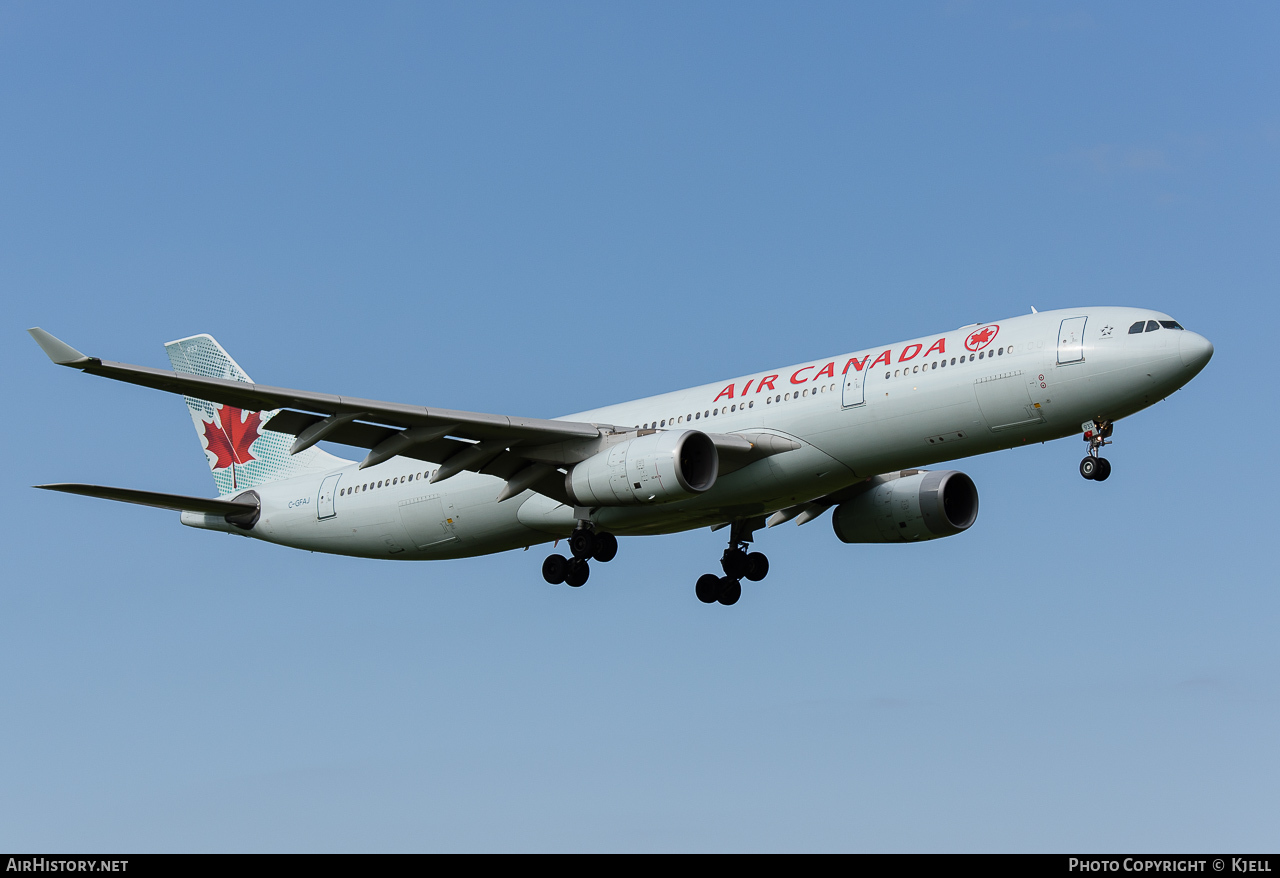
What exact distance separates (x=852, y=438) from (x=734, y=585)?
26.0 feet

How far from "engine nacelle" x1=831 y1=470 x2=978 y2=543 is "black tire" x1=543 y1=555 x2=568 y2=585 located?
7.31 m

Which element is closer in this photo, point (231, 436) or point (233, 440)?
point (233, 440)

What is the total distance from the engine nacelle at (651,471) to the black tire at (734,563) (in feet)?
21.8

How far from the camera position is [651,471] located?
3030 centimetres

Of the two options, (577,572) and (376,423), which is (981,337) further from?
(376,423)

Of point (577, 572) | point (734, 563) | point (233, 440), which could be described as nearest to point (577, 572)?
point (577, 572)

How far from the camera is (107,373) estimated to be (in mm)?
26781

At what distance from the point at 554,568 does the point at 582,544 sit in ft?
4.37

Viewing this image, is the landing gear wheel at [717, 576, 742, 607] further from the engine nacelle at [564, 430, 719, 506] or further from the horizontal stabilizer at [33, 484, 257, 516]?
the horizontal stabilizer at [33, 484, 257, 516]

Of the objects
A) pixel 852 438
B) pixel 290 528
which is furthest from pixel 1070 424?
pixel 290 528
